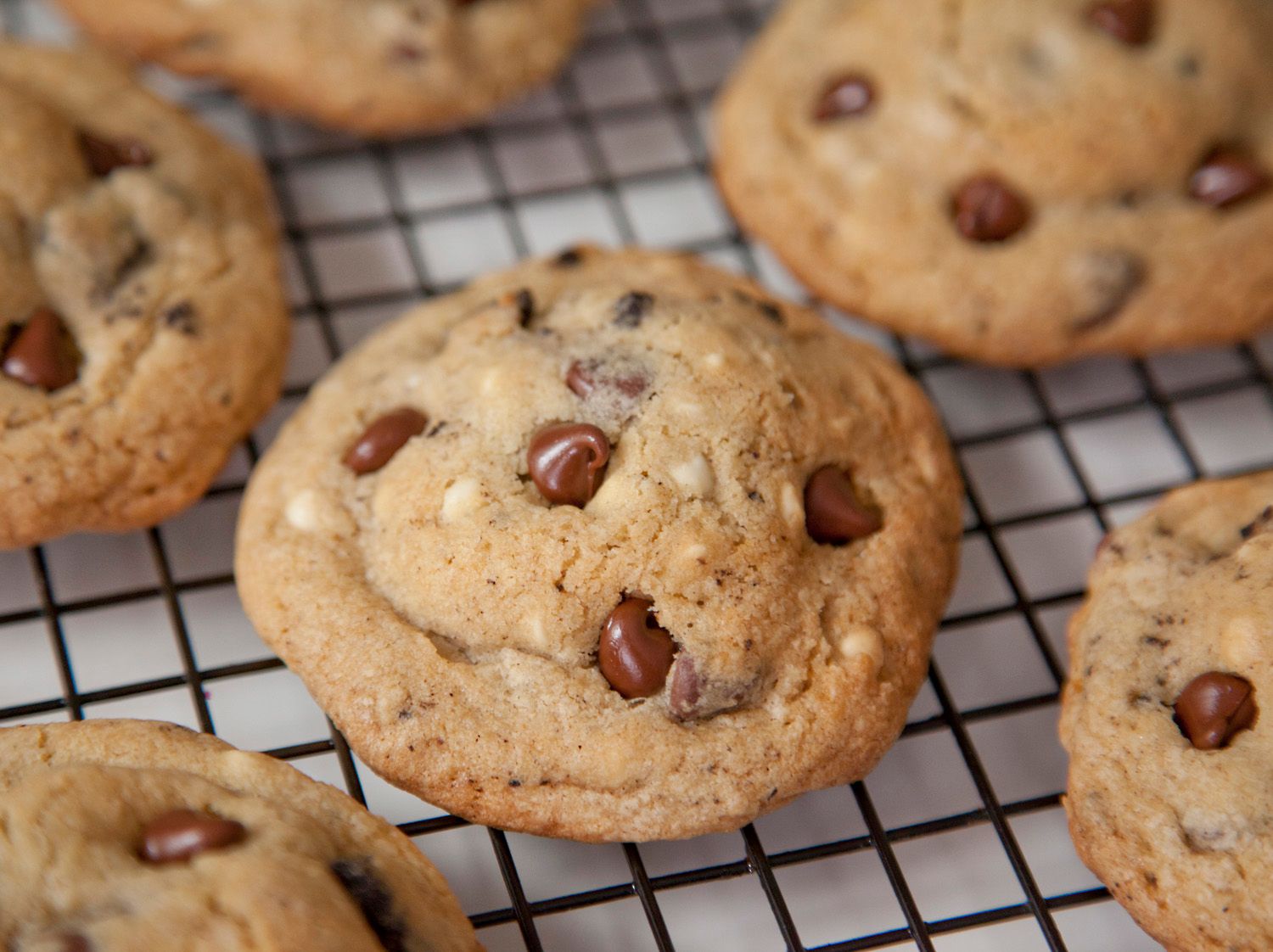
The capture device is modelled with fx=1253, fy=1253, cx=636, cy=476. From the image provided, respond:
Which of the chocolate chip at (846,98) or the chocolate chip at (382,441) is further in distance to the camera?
the chocolate chip at (846,98)

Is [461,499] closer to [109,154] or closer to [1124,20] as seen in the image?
[109,154]

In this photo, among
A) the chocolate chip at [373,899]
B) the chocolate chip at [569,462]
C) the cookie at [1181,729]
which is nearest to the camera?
the chocolate chip at [373,899]

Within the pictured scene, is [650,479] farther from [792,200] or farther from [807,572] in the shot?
[792,200]

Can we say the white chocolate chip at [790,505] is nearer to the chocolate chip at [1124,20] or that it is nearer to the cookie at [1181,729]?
the cookie at [1181,729]

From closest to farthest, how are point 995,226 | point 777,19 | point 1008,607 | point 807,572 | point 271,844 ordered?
point 271,844, point 807,572, point 1008,607, point 995,226, point 777,19

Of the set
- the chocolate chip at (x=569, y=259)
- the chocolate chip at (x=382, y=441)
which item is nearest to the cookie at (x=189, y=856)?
the chocolate chip at (x=382, y=441)

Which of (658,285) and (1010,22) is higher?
(1010,22)

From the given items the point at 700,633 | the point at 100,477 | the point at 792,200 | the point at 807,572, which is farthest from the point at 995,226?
the point at 100,477

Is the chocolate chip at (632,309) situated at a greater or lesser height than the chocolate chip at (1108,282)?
greater
